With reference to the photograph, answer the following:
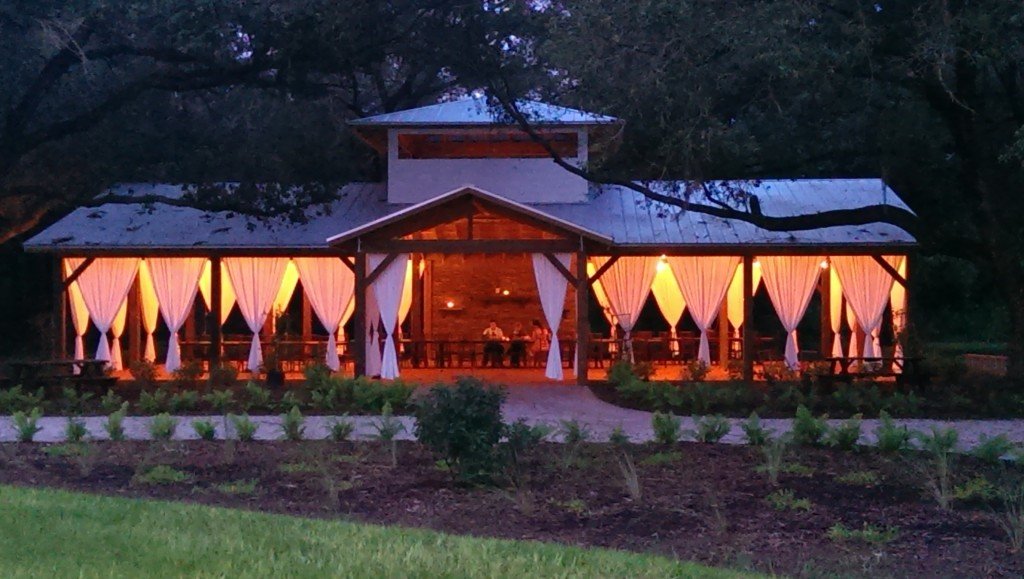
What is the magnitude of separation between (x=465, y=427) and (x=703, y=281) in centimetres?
1256

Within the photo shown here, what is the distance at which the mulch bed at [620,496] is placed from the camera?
291 inches

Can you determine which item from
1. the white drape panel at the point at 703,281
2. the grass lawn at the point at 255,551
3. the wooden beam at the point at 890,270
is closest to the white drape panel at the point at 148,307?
the white drape panel at the point at 703,281

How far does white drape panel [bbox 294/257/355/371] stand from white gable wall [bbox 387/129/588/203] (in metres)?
1.97

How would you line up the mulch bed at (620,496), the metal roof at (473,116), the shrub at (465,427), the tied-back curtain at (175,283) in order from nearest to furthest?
the mulch bed at (620,496) → the shrub at (465,427) → the metal roof at (473,116) → the tied-back curtain at (175,283)

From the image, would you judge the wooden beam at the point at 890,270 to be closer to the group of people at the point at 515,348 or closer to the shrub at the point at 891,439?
the group of people at the point at 515,348

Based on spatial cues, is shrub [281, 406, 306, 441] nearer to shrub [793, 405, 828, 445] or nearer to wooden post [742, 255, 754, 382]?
shrub [793, 405, 828, 445]

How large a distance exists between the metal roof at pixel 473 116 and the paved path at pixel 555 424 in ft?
18.6

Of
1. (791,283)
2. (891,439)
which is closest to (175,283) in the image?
(791,283)

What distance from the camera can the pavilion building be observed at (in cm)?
1941

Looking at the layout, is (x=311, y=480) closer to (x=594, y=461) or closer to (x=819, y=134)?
(x=594, y=461)

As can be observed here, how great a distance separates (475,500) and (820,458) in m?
3.97

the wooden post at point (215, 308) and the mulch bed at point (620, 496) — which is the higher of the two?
the wooden post at point (215, 308)

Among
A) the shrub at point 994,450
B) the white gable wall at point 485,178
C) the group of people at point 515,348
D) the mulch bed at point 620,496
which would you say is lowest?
the mulch bed at point 620,496

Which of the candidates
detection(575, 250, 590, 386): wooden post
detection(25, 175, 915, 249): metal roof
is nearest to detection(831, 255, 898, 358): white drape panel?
detection(25, 175, 915, 249): metal roof
